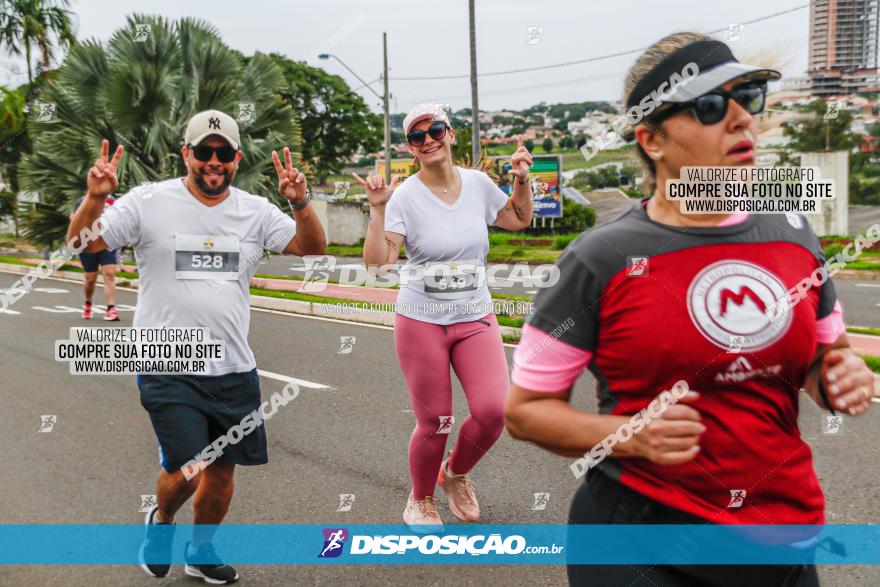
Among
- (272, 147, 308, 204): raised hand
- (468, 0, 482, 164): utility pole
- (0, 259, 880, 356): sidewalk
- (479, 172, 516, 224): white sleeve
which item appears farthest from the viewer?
(468, 0, 482, 164): utility pole

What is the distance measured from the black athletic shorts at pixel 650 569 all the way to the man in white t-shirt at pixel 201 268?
7.11ft

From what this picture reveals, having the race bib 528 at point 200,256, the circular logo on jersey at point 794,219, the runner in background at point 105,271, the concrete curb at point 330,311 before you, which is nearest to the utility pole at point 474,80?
the concrete curb at point 330,311

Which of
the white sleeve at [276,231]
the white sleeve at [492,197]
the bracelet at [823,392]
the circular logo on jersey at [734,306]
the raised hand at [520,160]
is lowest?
the bracelet at [823,392]

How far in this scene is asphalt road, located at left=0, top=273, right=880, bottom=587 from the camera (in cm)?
404

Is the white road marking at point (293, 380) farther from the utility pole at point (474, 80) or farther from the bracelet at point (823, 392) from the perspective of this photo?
the utility pole at point (474, 80)

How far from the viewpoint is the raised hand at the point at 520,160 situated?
407cm

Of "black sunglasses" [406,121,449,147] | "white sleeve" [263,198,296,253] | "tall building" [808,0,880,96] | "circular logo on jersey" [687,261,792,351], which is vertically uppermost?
"tall building" [808,0,880,96]

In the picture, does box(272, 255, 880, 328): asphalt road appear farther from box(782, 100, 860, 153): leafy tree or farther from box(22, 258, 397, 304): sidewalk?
box(782, 100, 860, 153): leafy tree

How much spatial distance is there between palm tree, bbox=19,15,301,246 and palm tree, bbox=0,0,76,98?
14201 millimetres

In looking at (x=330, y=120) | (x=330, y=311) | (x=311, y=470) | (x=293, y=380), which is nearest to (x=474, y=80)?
(x=330, y=311)

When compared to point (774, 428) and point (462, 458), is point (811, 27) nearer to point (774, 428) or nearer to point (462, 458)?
point (462, 458)

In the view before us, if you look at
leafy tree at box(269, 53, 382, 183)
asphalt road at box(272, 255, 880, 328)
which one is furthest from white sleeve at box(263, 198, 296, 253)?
leafy tree at box(269, 53, 382, 183)

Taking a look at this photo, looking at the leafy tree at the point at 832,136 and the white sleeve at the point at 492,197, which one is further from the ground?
the leafy tree at the point at 832,136

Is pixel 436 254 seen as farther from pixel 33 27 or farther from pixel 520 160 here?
pixel 33 27
